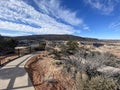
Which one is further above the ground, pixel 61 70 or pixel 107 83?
pixel 107 83

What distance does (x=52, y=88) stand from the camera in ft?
27.8

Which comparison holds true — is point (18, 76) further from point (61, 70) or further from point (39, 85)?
point (61, 70)

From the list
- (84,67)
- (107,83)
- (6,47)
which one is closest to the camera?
(107,83)

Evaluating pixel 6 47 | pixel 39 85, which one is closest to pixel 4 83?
pixel 39 85

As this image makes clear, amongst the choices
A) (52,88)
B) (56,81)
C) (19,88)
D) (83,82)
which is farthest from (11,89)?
(83,82)

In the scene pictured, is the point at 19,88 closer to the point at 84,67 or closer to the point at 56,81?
the point at 56,81

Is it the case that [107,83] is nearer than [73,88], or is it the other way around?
[107,83]

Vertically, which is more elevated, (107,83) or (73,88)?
(107,83)

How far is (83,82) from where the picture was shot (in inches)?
325

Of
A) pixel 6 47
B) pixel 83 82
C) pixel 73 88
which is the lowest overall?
pixel 6 47

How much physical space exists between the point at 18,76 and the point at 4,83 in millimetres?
1499

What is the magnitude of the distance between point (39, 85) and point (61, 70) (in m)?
3.50

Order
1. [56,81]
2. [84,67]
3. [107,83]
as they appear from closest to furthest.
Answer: [107,83], [56,81], [84,67]

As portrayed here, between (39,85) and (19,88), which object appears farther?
(39,85)
